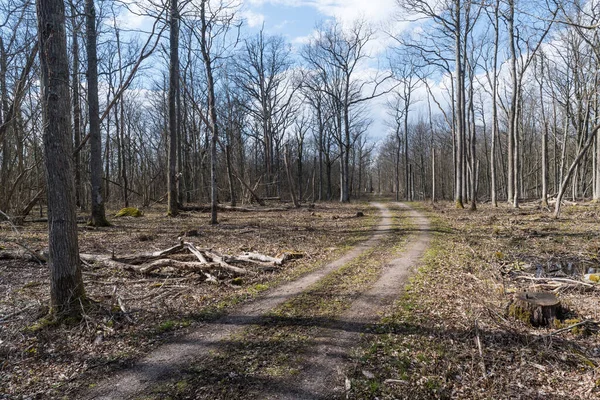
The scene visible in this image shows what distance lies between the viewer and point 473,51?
27.1 meters

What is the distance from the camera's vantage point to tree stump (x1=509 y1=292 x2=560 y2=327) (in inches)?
201

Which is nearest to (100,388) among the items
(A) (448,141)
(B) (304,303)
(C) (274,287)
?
(B) (304,303)

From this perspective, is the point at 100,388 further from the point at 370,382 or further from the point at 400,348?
the point at 400,348

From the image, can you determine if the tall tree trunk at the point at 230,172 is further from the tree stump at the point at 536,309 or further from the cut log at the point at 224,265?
the tree stump at the point at 536,309

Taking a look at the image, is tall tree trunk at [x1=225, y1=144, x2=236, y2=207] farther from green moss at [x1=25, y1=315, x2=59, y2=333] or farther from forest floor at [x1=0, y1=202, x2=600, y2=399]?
green moss at [x1=25, y1=315, x2=59, y2=333]

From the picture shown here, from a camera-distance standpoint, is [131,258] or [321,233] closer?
[131,258]

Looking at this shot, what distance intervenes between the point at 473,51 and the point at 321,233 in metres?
22.0

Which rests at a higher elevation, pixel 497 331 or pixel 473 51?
pixel 473 51

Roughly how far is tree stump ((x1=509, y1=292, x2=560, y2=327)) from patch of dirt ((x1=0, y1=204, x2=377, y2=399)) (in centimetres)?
436

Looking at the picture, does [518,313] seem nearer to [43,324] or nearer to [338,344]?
[338,344]

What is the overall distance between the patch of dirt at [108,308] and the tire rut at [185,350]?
0.63 ft

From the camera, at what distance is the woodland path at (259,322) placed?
3.68 m

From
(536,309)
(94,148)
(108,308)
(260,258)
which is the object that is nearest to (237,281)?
(260,258)

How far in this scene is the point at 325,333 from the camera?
16.3 feet
